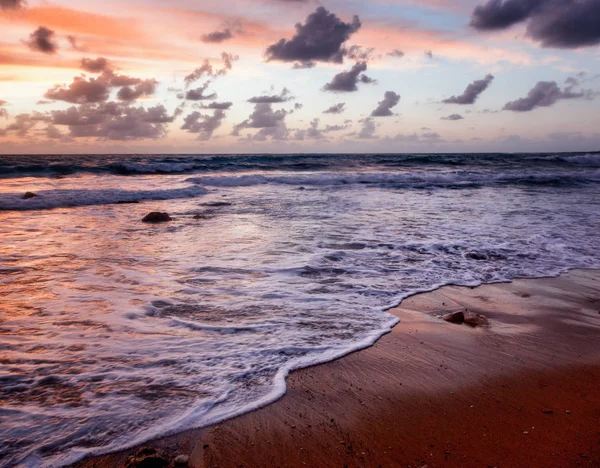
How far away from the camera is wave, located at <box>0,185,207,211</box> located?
14.0 metres

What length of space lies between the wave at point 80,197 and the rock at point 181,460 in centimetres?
1397

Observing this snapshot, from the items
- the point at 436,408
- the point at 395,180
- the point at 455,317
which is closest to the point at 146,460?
the point at 436,408

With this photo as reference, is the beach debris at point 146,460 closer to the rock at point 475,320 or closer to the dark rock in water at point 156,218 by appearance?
Answer: the rock at point 475,320

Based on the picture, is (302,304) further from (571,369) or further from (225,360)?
(571,369)

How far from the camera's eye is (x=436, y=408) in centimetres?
283

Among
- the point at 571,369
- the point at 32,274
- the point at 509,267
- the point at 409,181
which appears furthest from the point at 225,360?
the point at 409,181

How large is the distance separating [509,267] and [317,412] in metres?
4.99

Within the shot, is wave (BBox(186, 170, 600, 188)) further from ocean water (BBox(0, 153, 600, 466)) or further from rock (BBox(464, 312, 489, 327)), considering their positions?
rock (BBox(464, 312, 489, 327))

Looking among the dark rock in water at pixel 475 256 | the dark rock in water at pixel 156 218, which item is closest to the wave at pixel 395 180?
the dark rock in water at pixel 156 218

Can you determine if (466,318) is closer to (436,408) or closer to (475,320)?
(475,320)

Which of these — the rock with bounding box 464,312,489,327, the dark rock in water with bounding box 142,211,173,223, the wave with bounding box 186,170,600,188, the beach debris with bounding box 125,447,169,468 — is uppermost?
the beach debris with bounding box 125,447,169,468

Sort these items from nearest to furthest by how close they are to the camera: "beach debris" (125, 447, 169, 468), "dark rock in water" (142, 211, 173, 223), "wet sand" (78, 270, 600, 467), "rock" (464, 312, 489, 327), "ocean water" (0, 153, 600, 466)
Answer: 1. "beach debris" (125, 447, 169, 468)
2. "wet sand" (78, 270, 600, 467)
3. "ocean water" (0, 153, 600, 466)
4. "rock" (464, 312, 489, 327)
5. "dark rock in water" (142, 211, 173, 223)

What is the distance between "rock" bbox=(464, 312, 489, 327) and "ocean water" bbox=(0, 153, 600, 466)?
32.8 inches

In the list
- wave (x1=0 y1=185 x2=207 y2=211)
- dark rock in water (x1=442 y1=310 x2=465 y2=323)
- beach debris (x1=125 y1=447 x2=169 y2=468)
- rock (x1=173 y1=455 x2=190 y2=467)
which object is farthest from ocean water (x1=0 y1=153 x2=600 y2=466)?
wave (x1=0 y1=185 x2=207 y2=211)
